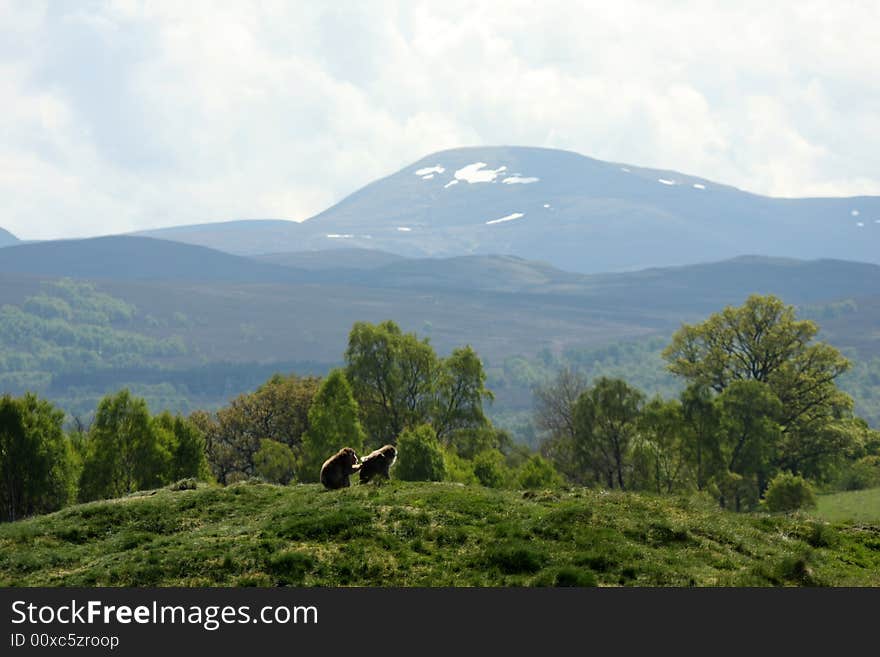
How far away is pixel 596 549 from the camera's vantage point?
79.1 feet

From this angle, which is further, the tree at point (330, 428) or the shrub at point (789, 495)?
the tree at point (330, 428)

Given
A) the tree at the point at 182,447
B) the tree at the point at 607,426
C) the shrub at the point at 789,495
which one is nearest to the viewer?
the tree at the point at 182,447

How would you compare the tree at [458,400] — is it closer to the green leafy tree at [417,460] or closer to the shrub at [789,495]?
the green leafy tree at [417,460]

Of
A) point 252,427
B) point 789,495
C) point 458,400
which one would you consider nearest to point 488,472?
point 458,400

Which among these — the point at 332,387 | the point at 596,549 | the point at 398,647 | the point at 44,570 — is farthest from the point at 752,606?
the point at 332,387

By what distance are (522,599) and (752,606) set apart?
5.04m

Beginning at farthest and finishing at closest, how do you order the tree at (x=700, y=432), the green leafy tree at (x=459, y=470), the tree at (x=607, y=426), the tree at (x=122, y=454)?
1. the tree at (x=607, y=426)
2. the tree at (x=700, y=432)
3. the green leafy tree at (x=459, y=470)
4. the tree at (x=122, y=454)

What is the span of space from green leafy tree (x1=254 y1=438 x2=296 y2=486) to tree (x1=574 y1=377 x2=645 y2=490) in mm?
27113

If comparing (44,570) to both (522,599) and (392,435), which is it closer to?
(522,599)

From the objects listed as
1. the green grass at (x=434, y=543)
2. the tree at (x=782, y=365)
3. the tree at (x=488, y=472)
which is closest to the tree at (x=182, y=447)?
the tree at (x=488, y=472)

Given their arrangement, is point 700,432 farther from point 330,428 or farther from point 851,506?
point 330,428

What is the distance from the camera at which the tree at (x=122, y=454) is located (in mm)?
66250

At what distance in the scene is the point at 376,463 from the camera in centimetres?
3422

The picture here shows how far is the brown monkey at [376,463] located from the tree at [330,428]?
40.1m
